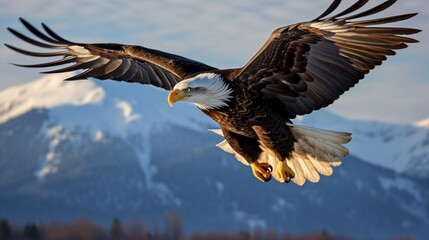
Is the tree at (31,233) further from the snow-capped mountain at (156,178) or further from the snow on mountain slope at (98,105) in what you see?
the snow on mountain slope at (98,105)

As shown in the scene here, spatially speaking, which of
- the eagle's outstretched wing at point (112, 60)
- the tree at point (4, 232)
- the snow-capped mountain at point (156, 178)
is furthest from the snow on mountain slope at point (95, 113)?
the eagle's outstretched wing at point (112, 60)

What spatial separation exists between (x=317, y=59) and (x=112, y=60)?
1.93 metres

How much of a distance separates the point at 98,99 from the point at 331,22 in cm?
14569

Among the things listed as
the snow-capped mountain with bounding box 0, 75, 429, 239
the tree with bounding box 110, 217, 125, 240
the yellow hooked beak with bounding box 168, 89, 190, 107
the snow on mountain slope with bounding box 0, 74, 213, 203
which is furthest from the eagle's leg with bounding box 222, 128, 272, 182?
the snow on mountain slope with bounding box 0, 74, 213, 203

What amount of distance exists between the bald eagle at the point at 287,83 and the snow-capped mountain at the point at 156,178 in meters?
119

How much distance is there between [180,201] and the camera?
458ft

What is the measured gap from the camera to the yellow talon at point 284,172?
22.6 ft

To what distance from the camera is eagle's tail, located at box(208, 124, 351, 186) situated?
6875mm

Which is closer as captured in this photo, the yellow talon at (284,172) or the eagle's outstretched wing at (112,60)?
the yellow talon at (284,172)

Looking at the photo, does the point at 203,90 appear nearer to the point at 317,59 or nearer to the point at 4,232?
A: the point at 317,59

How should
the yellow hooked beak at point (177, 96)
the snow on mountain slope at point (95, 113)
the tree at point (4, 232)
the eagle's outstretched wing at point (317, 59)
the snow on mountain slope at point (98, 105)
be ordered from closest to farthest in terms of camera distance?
1. the eagle's outstretched wing at point (317, 59)
2. the yellow hooked beak at point (177, 96)
3. the tree at point (4, 232)
4. the snow on mountain slope at point (95, 113)
5. the snow on mountain slope at point (98, 105)

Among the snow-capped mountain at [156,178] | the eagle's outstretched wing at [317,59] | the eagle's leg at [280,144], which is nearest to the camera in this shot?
the eagle's outstretched wing at [317,59]

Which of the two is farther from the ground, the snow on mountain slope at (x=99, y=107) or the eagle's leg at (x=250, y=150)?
the snow on mountain slope at (x=99, y=107)

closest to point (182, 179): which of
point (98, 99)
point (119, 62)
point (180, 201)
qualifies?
point (180, 201)
